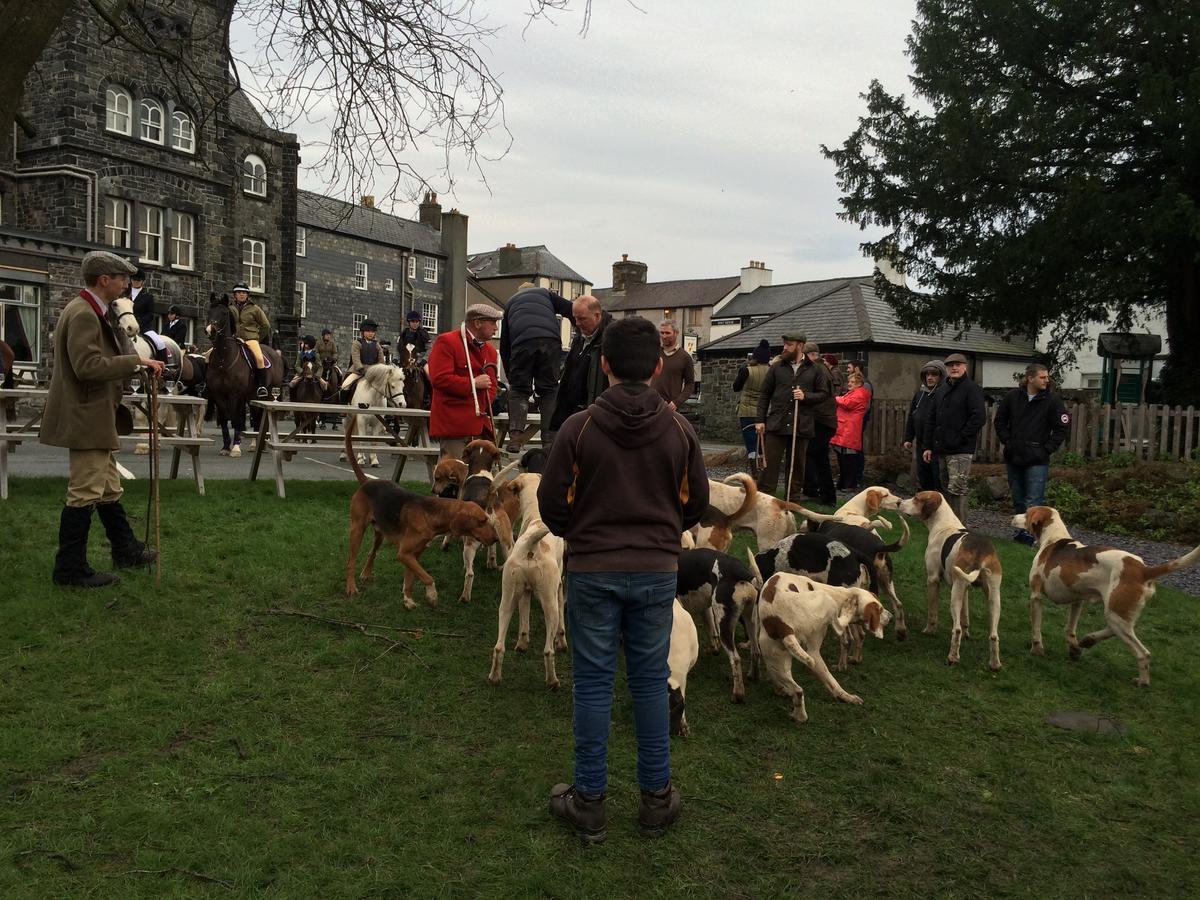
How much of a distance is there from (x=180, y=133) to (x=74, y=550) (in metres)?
31.4

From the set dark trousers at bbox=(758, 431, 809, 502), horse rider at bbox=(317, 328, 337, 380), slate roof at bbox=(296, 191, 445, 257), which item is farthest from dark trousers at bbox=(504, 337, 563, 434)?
slate roof at bbox=(296, 191, 445, 257)

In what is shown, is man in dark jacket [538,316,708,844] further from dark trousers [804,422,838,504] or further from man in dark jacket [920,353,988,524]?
dark trousers [804,422,838,504]

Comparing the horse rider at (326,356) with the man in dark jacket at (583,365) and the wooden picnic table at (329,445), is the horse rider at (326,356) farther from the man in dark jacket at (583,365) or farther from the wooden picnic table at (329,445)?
the man in dark jacket at (583,365)

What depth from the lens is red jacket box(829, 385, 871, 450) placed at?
46.9ft

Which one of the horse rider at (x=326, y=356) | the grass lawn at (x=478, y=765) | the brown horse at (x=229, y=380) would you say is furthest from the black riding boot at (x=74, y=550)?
the horse rider at (x=326, y=356)

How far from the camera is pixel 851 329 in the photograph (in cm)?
2892

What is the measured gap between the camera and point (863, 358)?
92.5 ft

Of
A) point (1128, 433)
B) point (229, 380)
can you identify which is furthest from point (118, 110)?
point (1128, 433)

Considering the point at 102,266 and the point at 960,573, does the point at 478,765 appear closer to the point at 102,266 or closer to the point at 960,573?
the point at 960,573

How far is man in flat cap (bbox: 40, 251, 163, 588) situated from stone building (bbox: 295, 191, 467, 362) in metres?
34.2

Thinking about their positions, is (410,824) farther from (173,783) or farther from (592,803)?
(173,783)

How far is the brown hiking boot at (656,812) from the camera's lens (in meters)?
3.89

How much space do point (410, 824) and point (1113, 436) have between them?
16541mm

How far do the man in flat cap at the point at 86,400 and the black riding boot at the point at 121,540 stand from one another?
298 millimetres
